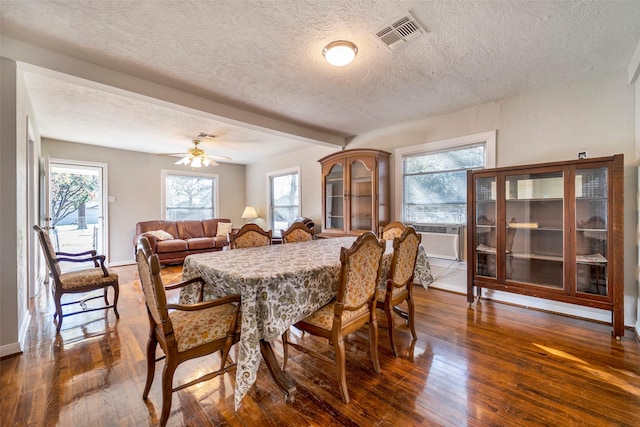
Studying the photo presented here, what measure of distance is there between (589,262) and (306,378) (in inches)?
110

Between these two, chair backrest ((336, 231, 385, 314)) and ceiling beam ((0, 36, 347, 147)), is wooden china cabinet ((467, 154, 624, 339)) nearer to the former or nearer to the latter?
chair backrest ((336, 231, 385, 314))

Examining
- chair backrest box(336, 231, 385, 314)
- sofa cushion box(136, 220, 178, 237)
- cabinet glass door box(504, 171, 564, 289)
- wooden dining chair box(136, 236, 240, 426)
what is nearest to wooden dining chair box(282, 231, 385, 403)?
chair backrest box(336, 231, 385, 314)

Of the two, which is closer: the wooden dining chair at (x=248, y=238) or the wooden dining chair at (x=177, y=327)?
the wooden dining chair at (x=177, y=327)

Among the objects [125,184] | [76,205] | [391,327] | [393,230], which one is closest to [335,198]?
[393,230]

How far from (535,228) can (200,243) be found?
18.4 feet

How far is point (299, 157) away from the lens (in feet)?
19.4

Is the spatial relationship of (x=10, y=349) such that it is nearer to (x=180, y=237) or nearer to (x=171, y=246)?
(x=171, y=246)

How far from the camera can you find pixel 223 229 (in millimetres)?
6500

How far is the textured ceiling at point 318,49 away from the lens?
1756 mm

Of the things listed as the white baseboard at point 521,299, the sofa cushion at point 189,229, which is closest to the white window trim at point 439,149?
the white baseboard at point 521,299

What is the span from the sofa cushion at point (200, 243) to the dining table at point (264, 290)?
3884 mm

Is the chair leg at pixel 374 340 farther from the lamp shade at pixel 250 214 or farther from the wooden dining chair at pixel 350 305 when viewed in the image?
the lamp shade at pixel 250 214

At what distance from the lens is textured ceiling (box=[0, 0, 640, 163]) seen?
1756mm

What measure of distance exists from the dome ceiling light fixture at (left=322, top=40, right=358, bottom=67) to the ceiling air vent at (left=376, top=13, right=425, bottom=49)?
210 millimetres
